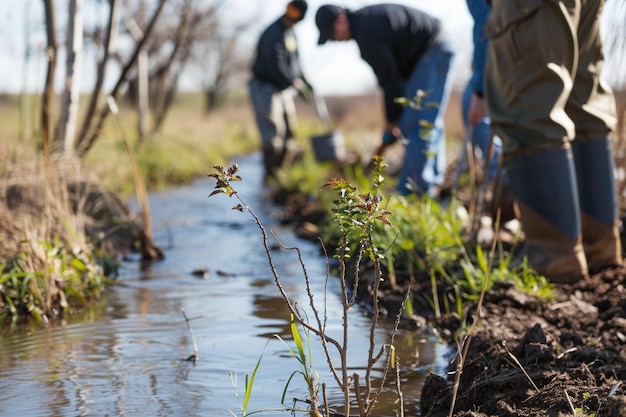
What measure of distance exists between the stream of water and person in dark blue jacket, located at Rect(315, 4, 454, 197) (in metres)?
1.44

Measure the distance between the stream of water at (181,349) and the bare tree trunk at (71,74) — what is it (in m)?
1.64

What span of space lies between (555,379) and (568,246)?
144 cm

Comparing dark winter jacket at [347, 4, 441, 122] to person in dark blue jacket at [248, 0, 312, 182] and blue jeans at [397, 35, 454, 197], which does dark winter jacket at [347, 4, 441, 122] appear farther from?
person in dark blue jacket at [248, 0, 312, 182]

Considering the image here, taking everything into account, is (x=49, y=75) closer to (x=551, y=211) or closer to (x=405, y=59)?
(x=405, y=59)

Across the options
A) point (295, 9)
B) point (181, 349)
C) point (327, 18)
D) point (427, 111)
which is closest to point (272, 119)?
point (295, 9)

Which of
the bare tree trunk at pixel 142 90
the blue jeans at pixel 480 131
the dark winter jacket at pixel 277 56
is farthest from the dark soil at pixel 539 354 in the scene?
the bare tree trunk at pixel 142 90

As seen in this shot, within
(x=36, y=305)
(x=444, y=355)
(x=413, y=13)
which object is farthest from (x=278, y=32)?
(x=444, y=355)

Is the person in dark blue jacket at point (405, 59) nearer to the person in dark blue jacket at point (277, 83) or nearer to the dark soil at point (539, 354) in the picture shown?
the dark soil at point (539, 354)

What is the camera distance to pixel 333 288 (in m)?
4.86

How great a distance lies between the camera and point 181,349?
3.44 meters

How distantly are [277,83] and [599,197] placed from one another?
6.62 m

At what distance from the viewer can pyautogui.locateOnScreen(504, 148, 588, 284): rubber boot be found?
3.84 m

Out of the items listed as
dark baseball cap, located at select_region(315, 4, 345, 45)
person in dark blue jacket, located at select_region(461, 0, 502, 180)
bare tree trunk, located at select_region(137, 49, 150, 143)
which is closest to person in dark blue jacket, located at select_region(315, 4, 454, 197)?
dark baseball cap, located at select_region(315, 4, 345, 45)

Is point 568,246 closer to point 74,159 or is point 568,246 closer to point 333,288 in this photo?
point 333,288
